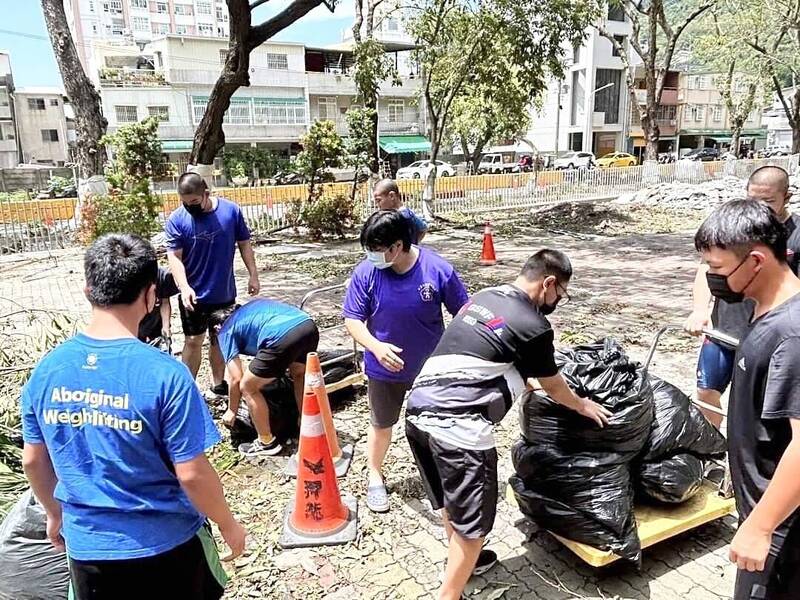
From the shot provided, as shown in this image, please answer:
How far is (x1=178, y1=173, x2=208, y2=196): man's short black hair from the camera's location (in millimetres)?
4250

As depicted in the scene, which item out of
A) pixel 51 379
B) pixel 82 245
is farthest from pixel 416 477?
pixel 82 245

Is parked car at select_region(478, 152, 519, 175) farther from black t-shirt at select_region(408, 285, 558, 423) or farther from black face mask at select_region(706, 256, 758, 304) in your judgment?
black face mask at select_region(706, 256, 758, 304)

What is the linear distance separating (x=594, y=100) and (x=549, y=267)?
45.9 meters

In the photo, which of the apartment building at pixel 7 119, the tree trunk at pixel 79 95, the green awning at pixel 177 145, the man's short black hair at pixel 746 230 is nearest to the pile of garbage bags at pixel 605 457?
the man's short black hair at pixel 746 230

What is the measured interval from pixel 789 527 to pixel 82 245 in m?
14.0

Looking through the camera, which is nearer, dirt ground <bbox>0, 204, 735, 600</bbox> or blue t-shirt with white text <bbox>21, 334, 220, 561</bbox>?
blue t-shirt with white text <bbox>21, 334, 220, 561</bbox>

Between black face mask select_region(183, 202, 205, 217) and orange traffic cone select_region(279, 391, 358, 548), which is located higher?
black face mask select_region(183, 202, 205, 217)

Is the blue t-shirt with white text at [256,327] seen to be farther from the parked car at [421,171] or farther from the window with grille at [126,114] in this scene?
the window with grille at [126,114]

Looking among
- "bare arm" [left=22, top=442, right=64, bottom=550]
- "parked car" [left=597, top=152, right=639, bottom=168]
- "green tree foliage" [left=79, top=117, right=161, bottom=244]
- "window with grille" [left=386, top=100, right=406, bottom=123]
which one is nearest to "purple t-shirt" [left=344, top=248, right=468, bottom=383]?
"bare arm" [left=22, top=442, right=64, bottom=550]

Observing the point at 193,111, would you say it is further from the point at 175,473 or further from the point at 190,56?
the point at 175,473

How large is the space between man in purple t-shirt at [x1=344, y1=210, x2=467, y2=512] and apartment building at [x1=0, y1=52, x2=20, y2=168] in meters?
50.1

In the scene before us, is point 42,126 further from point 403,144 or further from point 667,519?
point 667,519

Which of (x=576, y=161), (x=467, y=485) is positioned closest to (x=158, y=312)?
(x=467, y=485)

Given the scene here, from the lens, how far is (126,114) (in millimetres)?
39000
